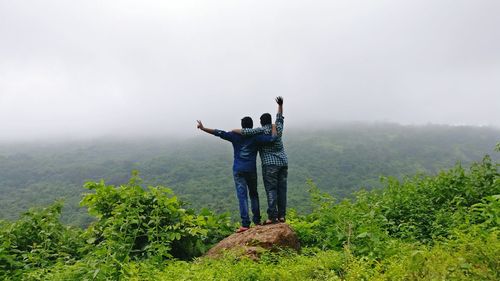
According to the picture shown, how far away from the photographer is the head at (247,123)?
9.11m

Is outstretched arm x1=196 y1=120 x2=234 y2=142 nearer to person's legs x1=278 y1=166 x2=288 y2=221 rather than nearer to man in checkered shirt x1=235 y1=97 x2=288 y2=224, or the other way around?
man in checkered shirt x1=235 y1=97 x2=288 y2=224

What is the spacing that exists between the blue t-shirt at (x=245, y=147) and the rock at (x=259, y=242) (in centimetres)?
137

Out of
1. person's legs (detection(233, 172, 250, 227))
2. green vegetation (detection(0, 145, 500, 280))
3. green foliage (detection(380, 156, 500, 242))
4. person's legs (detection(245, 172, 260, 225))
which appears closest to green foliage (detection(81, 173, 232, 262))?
green vegetation (detection(0, 145, 500, 280))

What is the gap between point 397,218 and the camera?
9078 mm

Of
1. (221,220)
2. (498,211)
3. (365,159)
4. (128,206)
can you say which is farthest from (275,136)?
(365,159)

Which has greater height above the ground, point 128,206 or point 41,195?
point 128,206

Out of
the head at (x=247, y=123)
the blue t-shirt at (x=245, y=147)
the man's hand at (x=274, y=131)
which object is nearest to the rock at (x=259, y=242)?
the blue t-shirt at (x=245, y=147)

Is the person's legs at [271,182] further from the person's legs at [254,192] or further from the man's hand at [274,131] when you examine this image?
the man's hand at [274,131]

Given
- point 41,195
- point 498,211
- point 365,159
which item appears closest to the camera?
point 498,211

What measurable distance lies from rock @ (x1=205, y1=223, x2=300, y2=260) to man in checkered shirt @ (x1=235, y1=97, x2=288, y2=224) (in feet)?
2.11

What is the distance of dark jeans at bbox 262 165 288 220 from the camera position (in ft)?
29.3

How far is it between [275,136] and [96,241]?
4.69 m

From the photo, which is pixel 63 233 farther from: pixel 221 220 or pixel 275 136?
pixel 275 136

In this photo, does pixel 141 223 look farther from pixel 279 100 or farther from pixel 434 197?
pixel 434 197
